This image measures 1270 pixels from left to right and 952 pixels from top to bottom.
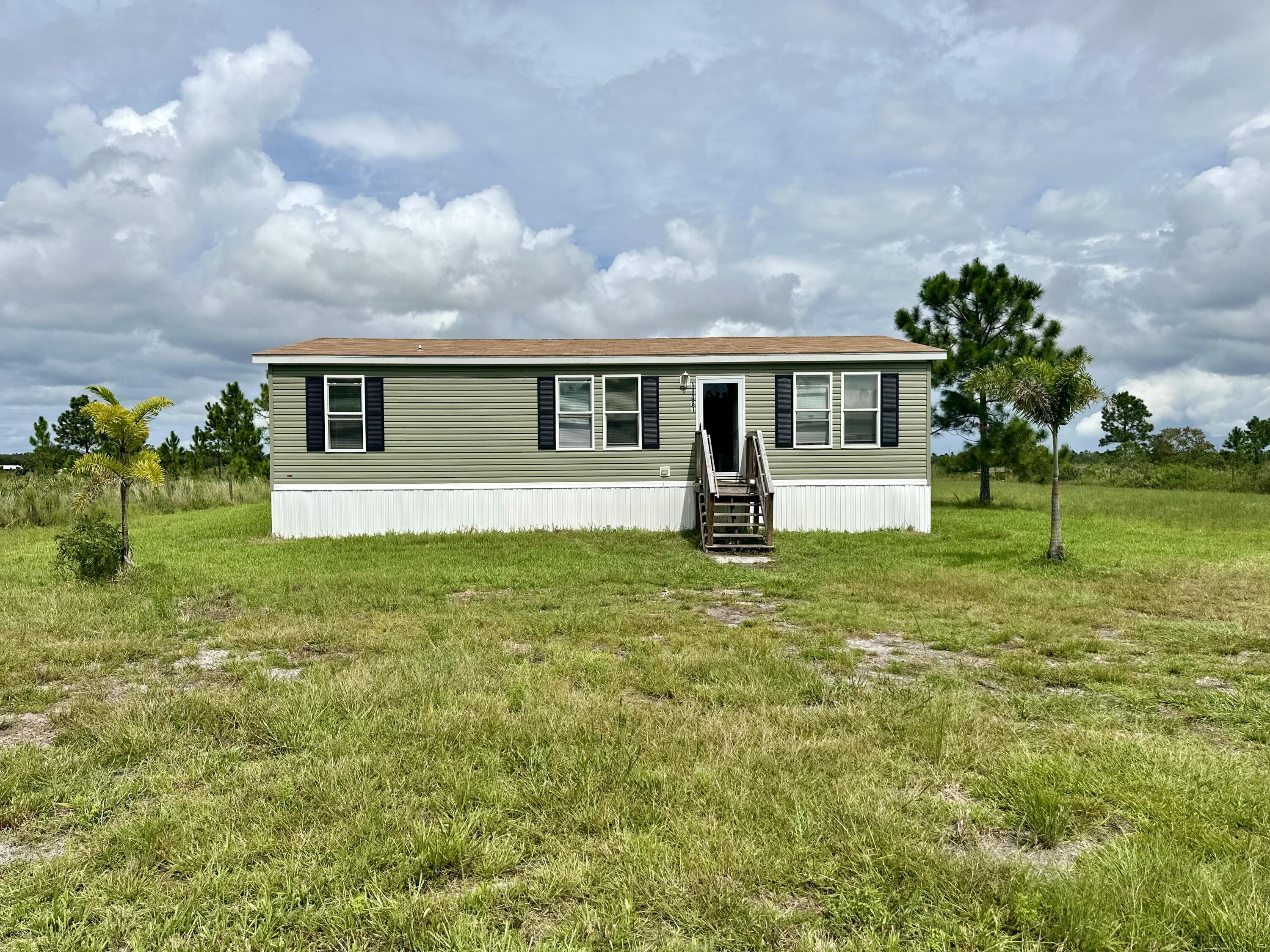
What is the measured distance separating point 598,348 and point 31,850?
40.2ft

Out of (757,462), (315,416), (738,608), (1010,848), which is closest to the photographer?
(1010,848)

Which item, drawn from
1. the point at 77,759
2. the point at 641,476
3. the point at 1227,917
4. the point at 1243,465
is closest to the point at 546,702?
the point at 77,759

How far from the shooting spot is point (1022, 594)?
7.54m

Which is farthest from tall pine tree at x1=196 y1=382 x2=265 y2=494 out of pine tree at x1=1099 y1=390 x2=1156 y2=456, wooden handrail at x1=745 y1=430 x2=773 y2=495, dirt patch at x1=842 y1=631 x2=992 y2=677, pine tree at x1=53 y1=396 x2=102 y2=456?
pine tree at x1=1099 y1=390 x2=1156 y2=456

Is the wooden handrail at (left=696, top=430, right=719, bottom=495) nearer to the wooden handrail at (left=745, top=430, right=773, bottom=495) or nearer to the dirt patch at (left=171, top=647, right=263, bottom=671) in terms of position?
the wooden handrail at (left=745, top=430, right=773, bottom=495)

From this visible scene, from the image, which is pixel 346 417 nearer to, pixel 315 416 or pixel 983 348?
pixel 315 416

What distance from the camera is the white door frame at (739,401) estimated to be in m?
13.5

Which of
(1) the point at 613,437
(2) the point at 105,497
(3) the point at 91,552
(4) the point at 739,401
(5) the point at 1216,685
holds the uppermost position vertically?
(4) the point at 739,401

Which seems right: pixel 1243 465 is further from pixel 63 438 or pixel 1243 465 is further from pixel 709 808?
pixel 63 438

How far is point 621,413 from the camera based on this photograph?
1362 centimetres

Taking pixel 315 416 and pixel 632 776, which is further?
pixel 315 416

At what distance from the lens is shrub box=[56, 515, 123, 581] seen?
808 centimetres

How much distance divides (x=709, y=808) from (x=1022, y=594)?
6088mm

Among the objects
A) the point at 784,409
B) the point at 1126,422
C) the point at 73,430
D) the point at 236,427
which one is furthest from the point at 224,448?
the point at 1126,422
